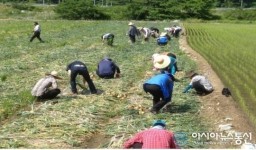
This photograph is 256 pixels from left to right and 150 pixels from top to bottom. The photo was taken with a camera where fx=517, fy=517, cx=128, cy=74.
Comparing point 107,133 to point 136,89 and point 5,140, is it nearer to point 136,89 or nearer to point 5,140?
point 5,140

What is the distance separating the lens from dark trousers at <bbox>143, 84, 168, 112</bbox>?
11.0 metres

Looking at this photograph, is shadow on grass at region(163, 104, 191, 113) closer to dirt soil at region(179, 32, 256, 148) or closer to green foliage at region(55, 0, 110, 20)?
dirt soil at region(179, 32, 256, 148)

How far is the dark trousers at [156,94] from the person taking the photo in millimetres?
11016

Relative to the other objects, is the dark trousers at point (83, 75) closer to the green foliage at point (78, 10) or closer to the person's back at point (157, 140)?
the person's back at point (157, 140)

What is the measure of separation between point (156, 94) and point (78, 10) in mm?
66606

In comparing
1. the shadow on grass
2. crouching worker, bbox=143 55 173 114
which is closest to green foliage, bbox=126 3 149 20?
the shadow on grass

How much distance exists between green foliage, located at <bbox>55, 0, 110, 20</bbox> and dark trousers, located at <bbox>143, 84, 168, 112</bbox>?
65794mm

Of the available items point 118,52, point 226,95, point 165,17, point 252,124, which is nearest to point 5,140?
point 252,124

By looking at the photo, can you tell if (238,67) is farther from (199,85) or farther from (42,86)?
(42,86)

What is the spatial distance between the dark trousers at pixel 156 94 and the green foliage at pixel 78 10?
65794 millimetres

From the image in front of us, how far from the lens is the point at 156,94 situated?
440 inches

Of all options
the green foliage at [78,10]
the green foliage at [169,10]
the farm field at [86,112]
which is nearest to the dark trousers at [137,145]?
the farm field at [86,112]

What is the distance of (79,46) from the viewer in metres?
27.2

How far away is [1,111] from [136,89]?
167 inches
